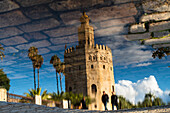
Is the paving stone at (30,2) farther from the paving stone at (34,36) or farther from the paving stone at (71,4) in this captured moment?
the paving stone at (34,36)

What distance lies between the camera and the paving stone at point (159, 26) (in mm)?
4527

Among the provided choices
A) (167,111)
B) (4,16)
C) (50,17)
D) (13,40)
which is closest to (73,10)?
(50,17)

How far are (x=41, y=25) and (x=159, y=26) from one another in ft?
17.1

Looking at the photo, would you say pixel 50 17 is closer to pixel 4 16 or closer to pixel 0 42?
pixel 4 16

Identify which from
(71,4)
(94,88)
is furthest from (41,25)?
(94,88)

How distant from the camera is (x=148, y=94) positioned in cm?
2827

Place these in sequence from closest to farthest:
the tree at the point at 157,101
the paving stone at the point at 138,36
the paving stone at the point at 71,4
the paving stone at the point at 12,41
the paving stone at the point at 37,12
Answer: the paving stone at the point at 138,36 → the paving stone at the point at 71,4 → the paving stone at the point at 37,12 → the paving stone at the point at 12,41 → the tree at the point at 157,101

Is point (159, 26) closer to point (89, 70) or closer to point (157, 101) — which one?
point (157, 101)

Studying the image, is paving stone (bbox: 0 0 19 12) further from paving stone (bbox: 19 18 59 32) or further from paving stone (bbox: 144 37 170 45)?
paving stone (bbox: 144 37 170 45)

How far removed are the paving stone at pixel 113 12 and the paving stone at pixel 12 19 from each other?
2568mm

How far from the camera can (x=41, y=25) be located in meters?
8.29

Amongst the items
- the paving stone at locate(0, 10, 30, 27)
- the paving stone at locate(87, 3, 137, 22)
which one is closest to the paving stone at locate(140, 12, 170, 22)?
the paving stone at locate(87, 3, 137, 22)

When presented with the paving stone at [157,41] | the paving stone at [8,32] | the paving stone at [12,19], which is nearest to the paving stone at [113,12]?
the paving stone at [157,41]

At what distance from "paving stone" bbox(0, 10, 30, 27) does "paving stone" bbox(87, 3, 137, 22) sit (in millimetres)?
2568
